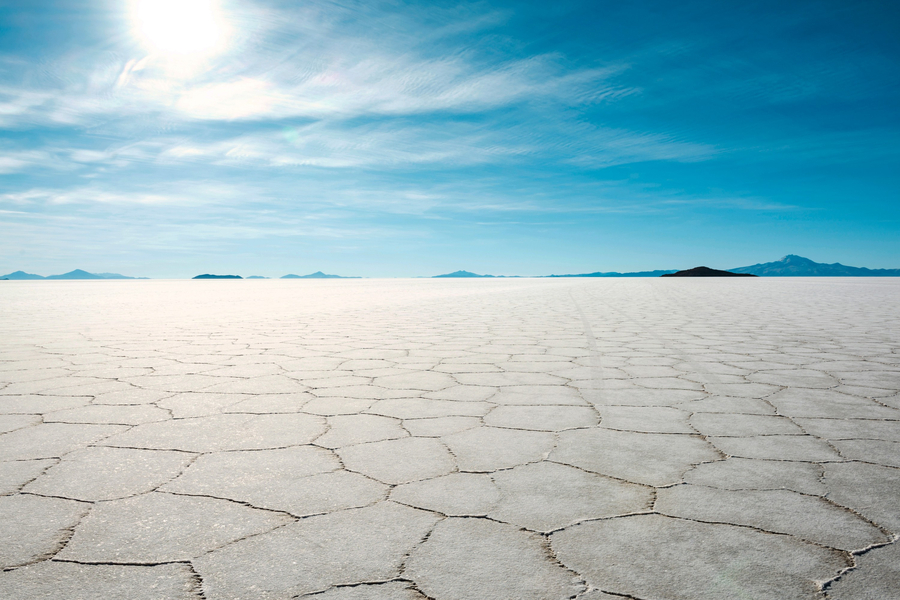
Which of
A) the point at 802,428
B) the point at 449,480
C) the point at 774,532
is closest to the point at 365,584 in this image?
the point at 449,480

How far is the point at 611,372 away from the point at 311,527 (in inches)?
80.0

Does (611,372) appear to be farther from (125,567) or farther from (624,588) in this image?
(125,567)

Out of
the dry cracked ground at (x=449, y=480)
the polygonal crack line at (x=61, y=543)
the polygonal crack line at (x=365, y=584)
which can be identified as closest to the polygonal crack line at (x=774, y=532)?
the dry cracked ground at (x=449, y=480)

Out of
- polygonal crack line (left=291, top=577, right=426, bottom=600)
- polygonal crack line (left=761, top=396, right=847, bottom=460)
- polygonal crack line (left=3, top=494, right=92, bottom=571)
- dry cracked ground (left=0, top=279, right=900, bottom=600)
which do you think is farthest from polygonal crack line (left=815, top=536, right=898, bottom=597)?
polygonal crack line (left=3, top=494, right=92, bottom=571)

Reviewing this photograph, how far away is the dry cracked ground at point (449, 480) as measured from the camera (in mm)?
895

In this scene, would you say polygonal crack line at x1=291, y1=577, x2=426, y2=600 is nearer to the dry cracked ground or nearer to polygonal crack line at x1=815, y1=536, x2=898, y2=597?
the dry cracked ground

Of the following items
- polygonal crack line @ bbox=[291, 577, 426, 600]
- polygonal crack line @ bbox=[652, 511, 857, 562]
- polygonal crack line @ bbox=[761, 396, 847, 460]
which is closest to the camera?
polygonal crack line @ bbox=[291, 577, 426, 600]

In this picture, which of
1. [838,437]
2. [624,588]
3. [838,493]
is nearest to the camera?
[624,588]

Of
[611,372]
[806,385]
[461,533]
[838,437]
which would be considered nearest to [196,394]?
[461,533]

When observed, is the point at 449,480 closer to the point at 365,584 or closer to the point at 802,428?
the point at 365,584

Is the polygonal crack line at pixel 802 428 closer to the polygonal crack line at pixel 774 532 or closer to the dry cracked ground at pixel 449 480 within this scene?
the dry cracked ground at pixel 449 480

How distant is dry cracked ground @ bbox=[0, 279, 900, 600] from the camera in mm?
895

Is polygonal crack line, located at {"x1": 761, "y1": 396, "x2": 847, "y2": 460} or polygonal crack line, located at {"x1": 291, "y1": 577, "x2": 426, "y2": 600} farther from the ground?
polygonal crack line, located at {"x1": 761, "y1": 396, "x2": 847, "y2": 460}

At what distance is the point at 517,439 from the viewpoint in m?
1.64
